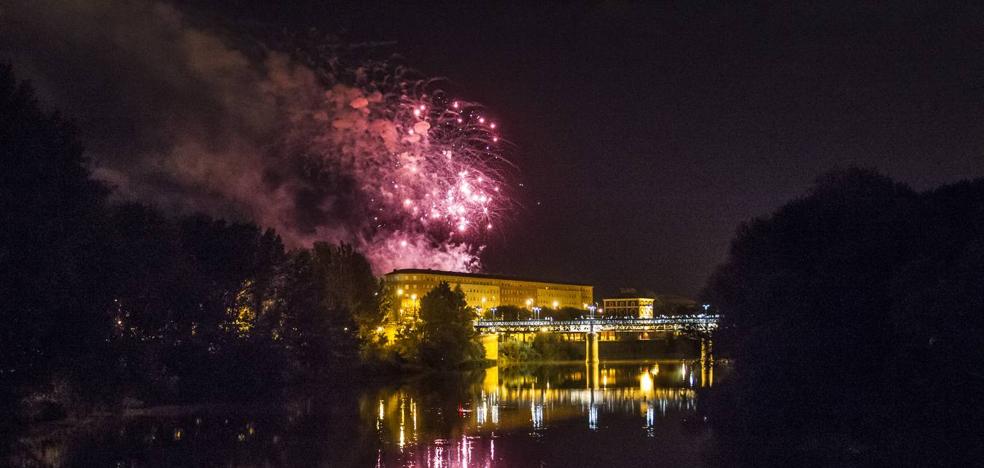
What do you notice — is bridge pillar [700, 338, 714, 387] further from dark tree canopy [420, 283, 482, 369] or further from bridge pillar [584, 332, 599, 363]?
bridge pillar [584, 332, 599, 363]

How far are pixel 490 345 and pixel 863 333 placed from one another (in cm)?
9185

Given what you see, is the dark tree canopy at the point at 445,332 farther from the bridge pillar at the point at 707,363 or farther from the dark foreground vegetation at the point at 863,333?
the dark foreground vegetation at the point at 863,333

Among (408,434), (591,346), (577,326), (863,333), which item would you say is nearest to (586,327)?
(577,326)

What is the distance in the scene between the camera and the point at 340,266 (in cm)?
9838

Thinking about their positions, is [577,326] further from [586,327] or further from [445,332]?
[445,332]

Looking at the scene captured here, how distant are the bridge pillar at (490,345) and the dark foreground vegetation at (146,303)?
73.9 feet

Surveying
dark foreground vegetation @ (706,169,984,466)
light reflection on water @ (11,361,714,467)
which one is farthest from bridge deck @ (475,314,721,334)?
dark foreground vegetation @ (706,169,984,466)

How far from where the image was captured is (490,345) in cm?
13262

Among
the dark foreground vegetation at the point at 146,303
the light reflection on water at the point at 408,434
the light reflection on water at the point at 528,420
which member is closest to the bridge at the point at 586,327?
the dark foreground vegetation at the point at 146,303

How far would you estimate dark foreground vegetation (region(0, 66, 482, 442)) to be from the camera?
120 feet

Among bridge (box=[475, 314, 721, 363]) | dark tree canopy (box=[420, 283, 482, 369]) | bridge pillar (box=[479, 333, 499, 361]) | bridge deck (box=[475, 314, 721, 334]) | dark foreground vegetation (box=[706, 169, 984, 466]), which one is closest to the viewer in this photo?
dark foreground vegetation (box=[706, 169, 984, 466])

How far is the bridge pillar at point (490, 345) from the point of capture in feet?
425

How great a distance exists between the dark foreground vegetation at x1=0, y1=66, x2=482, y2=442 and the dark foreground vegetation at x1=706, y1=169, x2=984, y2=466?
2732cm

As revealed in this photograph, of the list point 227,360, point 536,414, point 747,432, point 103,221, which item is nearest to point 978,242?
point 747,432
